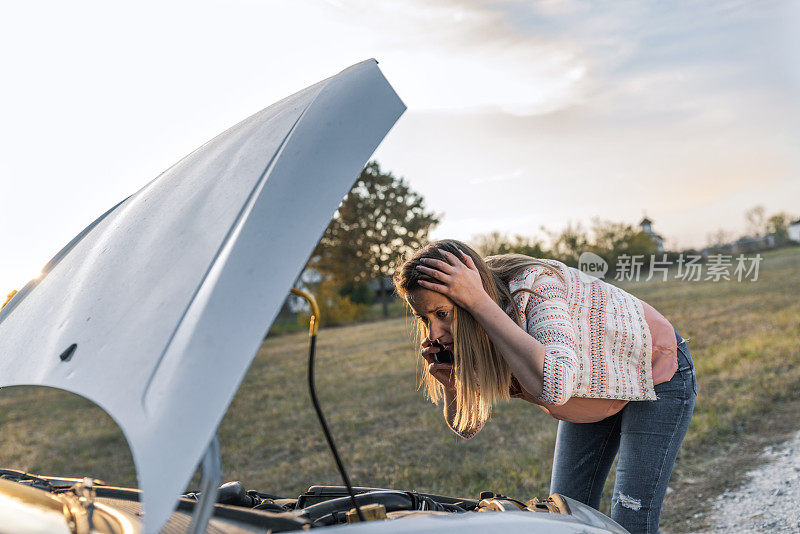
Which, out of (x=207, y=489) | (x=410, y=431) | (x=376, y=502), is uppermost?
(x=207, y=489)

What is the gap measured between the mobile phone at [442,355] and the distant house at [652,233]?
2607 cm

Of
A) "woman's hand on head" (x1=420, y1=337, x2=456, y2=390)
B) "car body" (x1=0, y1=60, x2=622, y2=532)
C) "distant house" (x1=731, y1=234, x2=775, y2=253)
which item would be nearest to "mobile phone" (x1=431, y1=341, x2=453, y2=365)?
"woman's hand on head" (x1=420, y1=337, x2=456, y2=390)

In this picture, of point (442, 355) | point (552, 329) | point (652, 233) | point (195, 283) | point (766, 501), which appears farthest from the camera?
point (652, 233)

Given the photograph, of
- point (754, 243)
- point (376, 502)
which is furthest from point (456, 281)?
point (754, 243)

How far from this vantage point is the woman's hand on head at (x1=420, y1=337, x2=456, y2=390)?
2203mm

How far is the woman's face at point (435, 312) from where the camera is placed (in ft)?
6.59

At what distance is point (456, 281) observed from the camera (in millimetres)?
1834

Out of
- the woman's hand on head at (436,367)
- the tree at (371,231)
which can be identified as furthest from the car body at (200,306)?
the tree at (371,231)

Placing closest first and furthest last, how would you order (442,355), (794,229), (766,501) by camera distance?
(442,355) → (766,501) → (794,229)

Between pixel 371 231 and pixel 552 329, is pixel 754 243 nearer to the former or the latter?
pixel 371 231

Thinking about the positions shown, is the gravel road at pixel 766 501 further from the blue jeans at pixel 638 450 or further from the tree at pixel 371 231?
the tree at pixel 371 231

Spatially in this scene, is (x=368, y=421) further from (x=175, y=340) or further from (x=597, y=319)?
(x=175, y=340)

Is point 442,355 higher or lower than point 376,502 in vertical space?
higher

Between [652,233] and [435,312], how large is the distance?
27490 millimetres
